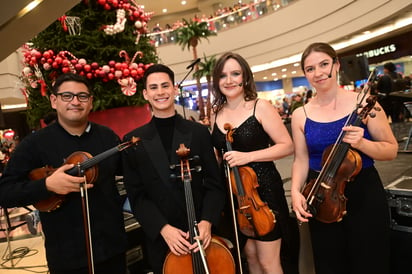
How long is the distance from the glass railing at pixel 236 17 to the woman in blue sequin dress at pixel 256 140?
12.7 m

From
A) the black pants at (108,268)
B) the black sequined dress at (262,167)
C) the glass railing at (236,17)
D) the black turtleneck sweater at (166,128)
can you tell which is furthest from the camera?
the glass railing at (236,17)

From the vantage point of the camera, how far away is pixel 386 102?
7.12 m

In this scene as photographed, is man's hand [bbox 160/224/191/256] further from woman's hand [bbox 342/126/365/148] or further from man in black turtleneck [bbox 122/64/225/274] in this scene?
woman's hand [bbox 342/126/365/148]

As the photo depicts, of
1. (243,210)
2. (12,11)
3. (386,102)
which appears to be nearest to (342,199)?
(243,210)

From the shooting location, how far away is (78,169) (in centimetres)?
164

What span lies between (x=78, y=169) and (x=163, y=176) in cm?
47

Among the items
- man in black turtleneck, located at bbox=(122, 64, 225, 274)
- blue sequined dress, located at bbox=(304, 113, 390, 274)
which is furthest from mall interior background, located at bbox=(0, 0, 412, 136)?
blue sequined dress, located at bbox=(304, 113, 390, 274)

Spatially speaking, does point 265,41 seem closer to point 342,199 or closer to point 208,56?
point 208,56

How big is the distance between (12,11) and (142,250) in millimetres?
2115

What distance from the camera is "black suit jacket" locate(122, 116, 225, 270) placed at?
1.79 meters

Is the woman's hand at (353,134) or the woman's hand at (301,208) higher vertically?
the woman's hand at (353,134)

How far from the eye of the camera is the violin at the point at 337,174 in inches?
62.8

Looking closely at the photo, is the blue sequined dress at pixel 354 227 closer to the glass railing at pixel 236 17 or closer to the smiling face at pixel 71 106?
the smiling face at pixel 71 106

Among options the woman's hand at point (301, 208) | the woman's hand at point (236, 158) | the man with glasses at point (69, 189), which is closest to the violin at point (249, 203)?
the woman's hand at point (236, 158)
